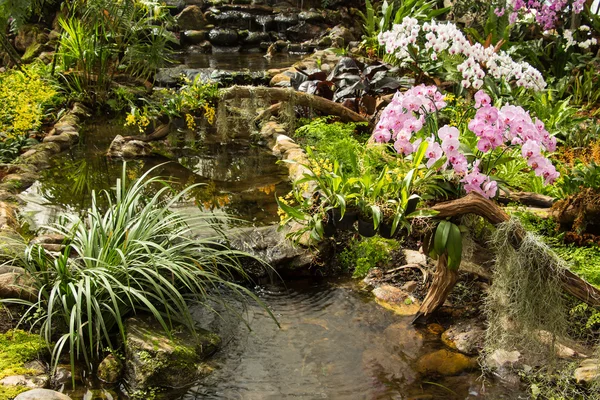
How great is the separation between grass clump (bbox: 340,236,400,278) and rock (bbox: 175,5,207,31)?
10.5 meters

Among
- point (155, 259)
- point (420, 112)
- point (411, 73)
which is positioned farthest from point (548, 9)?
point (155, 259)

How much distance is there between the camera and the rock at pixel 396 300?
400cm

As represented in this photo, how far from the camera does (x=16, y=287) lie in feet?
11.3

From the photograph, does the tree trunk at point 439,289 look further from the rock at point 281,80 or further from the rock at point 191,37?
the rock at point 191,37

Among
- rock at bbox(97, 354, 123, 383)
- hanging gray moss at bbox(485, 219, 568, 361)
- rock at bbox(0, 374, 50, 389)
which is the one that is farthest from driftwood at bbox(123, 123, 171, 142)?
hanging gray moss at bbox(485, 219, 568, 361)

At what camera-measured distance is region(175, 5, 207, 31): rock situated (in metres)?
13.5

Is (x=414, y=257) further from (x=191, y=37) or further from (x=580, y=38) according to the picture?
(x=191, y=37)

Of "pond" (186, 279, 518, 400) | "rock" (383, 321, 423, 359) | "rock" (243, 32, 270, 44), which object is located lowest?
"pond" (186, 279, 518, 400)

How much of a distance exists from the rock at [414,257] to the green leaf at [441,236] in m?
1.15

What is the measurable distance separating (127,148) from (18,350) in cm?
389

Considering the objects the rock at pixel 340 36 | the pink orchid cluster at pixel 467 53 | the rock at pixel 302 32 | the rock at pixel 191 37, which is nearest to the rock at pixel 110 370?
the pink orchid cluster at pixel 467 53

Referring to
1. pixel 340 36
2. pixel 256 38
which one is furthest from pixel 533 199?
pixel 256 38

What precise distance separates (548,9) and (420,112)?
7108 mm

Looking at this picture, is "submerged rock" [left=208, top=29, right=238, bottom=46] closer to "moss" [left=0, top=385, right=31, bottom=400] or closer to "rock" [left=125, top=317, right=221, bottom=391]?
"rock" [left=125, top=317, right=221, bottom=391]
